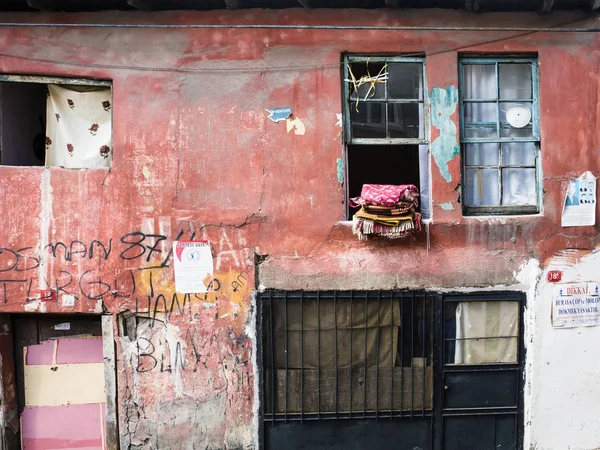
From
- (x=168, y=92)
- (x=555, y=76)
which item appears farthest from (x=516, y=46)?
(x=168, y=92)

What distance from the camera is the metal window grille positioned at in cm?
565

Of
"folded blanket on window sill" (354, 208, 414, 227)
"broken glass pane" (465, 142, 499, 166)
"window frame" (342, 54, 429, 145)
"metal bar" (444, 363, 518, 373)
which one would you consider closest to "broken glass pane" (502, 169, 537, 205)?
"broken glass pane" (465, 142, 499, 166)

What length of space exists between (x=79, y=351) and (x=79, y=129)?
A: 8.37ft

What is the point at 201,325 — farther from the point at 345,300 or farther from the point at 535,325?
the point at 535,325

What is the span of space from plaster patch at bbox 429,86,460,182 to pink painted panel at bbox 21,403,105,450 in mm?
4809

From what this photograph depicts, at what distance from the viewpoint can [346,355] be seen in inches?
224

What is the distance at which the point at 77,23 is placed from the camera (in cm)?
548

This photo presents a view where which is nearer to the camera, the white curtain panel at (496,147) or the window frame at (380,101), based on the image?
the window frame at (380,101)

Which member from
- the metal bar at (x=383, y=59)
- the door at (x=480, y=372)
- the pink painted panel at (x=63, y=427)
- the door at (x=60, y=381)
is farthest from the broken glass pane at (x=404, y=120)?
the pink painted panel at (x=63, y=427)

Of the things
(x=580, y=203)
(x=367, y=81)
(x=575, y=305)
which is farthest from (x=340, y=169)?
(x=575, y=305)

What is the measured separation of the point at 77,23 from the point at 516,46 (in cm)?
491

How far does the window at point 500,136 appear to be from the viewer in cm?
577

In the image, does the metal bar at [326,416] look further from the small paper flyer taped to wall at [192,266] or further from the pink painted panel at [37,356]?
the pink painted panel at [37,356]

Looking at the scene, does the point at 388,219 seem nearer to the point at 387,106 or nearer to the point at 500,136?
the point at 387,106
